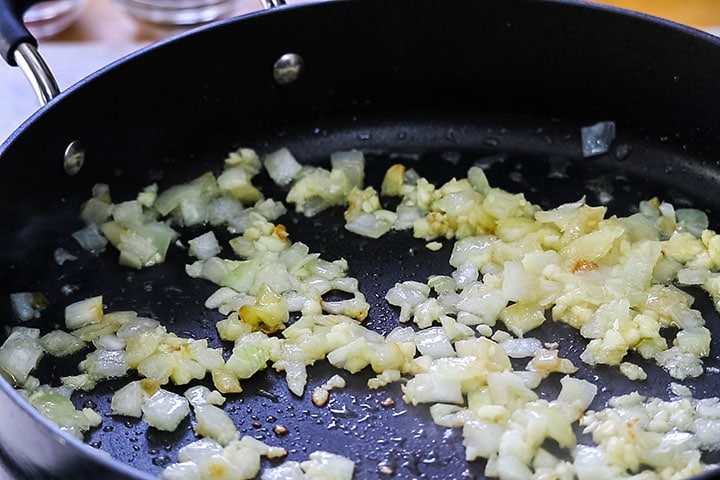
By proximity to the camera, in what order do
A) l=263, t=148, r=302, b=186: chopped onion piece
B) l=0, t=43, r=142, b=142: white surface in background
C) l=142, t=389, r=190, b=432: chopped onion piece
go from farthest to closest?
l=0, t=43, r=142, b=142: white surface in background
l=263, t=148, r=302, b=186: chopped onion piece
l=142, t=389, r=190, b=432: chopped onion piece

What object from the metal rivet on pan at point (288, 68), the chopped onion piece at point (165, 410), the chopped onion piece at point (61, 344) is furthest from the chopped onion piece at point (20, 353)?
the metal rivet on pan at point (288, 68)

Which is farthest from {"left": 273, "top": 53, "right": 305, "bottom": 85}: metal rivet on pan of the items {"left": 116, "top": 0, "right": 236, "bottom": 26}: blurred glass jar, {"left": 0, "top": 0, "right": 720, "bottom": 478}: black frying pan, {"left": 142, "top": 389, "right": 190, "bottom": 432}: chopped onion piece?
{"left": 142, "top": 389, "right": 190, "bottom": 432}: chopped onion piece

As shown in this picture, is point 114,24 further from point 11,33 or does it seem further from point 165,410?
point 165,410

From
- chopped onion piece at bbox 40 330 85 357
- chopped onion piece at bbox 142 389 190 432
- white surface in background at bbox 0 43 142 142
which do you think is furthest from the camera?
white surface in background at bbox 0 43 142 142

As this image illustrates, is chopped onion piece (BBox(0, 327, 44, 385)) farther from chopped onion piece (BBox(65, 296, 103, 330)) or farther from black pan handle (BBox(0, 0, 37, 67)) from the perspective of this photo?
black pan handle (BBox(0, 0, 37, 67))

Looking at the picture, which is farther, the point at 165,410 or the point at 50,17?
the point at 50,17

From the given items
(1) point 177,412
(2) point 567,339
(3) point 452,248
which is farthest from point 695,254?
(1) point 177,412

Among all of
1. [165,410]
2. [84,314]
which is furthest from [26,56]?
[165,410]
